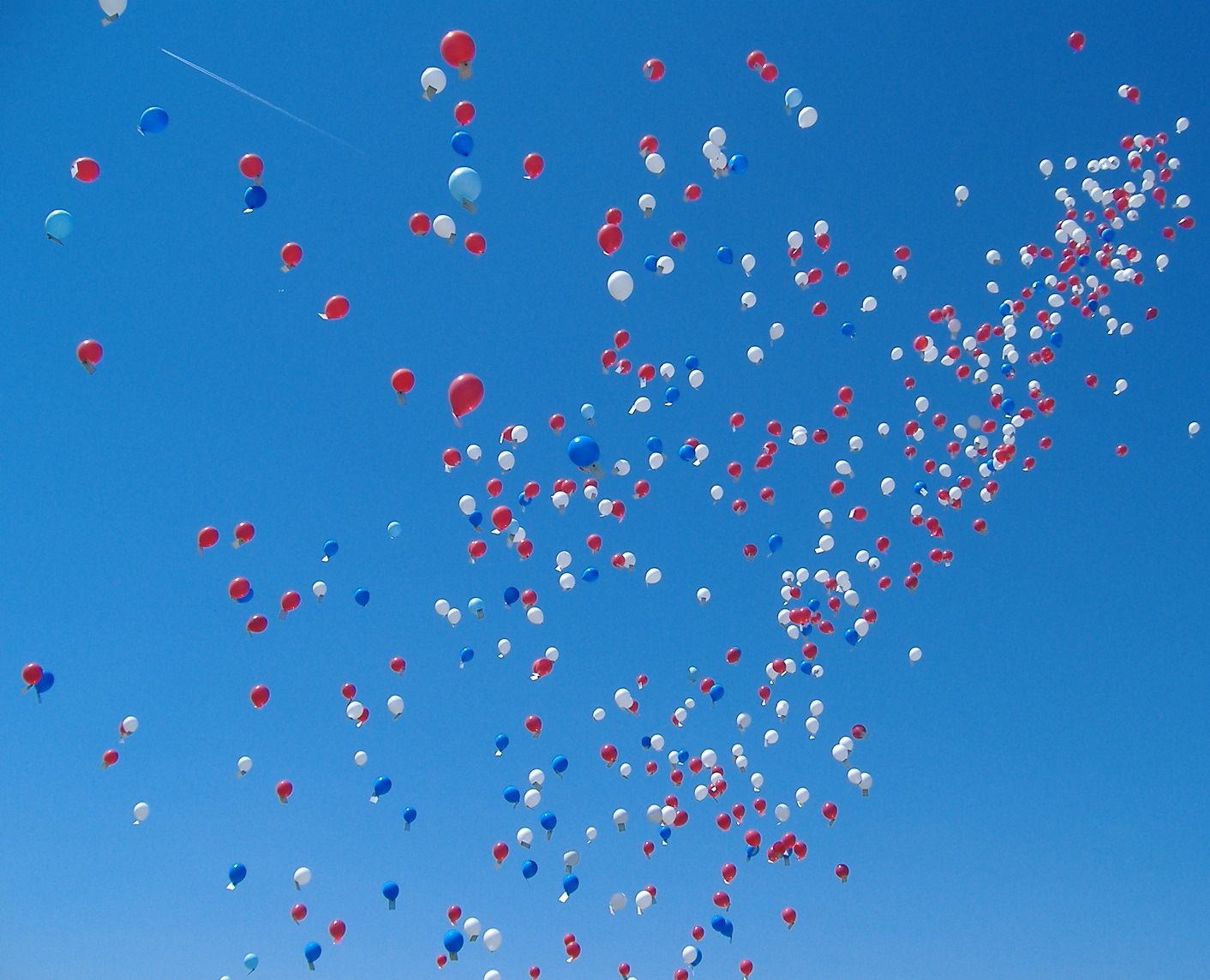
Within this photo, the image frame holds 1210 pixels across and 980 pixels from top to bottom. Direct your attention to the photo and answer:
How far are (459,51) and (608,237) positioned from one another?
114 inches

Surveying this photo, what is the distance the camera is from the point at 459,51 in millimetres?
11203

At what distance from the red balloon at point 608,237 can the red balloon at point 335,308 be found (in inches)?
139

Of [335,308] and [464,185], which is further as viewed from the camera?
[335,308]

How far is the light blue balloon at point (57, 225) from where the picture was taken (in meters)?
11.4

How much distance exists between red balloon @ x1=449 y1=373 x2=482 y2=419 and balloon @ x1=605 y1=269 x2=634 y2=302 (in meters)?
2.35

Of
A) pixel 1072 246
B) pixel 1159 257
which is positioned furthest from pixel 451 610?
pixel 1159 257

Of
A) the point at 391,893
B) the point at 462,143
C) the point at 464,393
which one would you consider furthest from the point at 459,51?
the point at 391,893

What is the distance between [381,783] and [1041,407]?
11.8 m

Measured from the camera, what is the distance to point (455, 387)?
11.6m

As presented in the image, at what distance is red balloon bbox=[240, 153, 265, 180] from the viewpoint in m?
11.8

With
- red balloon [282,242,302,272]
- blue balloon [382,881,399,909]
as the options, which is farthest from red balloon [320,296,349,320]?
blue balloon [382,881,399,909]

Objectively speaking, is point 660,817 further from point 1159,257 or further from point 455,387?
point 1159,257

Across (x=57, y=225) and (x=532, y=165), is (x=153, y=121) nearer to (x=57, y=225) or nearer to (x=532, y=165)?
(x=57, y=225)

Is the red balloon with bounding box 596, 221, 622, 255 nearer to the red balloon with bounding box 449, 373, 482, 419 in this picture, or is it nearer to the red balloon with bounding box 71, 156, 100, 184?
the red balloon with bounding box 449, 373, 482, 419
